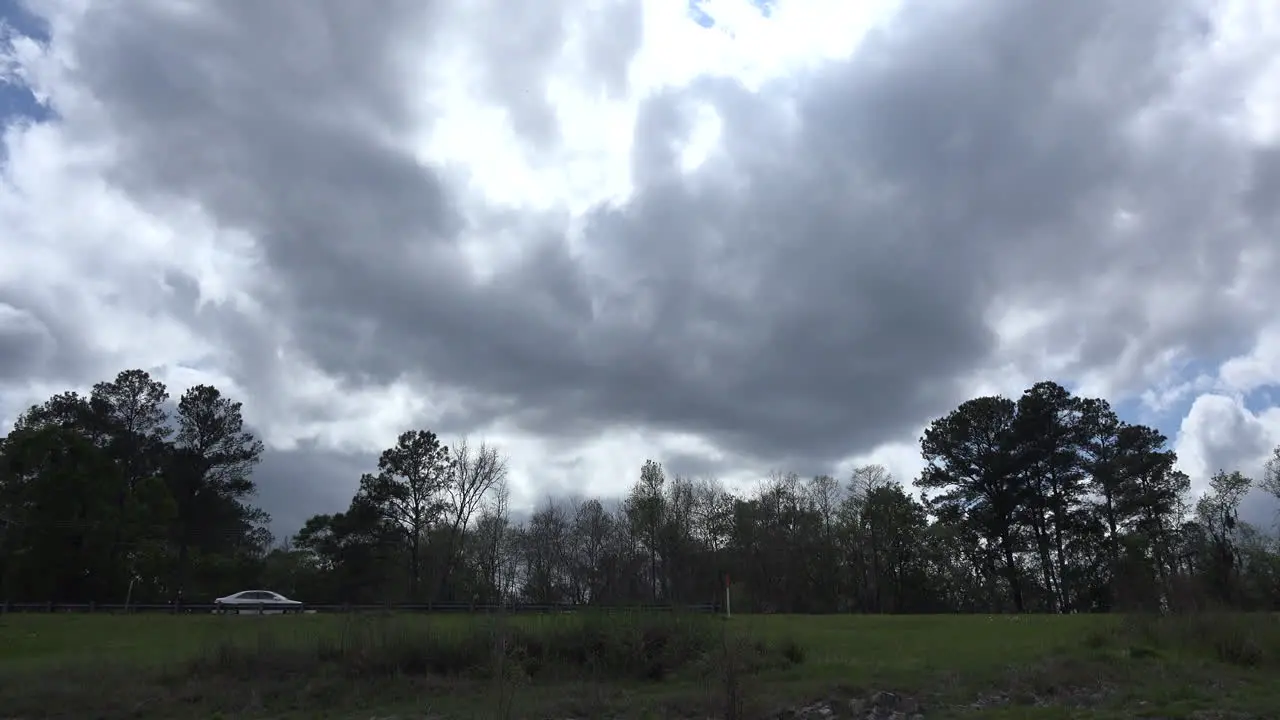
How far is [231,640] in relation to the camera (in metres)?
29.1

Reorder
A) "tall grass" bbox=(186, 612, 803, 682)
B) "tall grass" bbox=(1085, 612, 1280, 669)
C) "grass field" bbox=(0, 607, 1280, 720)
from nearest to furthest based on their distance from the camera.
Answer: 1. "grass field" bbox=(0, 607, 1280, 720)
2. "tall grass" bbox=(1085, 612, 1280, 669)
3. "tall grass" bbox=(186, 612, 803, 682)

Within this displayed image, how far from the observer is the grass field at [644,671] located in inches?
808

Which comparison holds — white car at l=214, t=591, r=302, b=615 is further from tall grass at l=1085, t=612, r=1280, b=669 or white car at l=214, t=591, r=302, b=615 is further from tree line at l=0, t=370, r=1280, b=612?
tall grass at l=1085, t=612, r=1280, b=669

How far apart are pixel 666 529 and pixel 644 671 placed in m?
45.3

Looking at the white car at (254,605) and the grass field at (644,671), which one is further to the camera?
the white car at (254,605)

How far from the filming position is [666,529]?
72812 millimetres

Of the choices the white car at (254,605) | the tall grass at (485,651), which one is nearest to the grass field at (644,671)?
the tall grass at (485,651)

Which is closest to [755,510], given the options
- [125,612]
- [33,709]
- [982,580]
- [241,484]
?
[982,580]

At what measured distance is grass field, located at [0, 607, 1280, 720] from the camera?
67.4 ft

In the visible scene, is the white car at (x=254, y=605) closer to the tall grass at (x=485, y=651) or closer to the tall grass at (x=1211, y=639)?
the tall grass at (x=485, y=651)

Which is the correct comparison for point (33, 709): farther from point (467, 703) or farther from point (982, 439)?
point (982, 439)

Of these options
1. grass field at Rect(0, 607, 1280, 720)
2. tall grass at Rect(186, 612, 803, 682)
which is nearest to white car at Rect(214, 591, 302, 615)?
grass field at Rect(0, 607, 1280, 720)

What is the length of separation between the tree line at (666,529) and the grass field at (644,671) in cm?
2501

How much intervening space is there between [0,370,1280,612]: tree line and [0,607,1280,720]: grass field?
2501 cm
